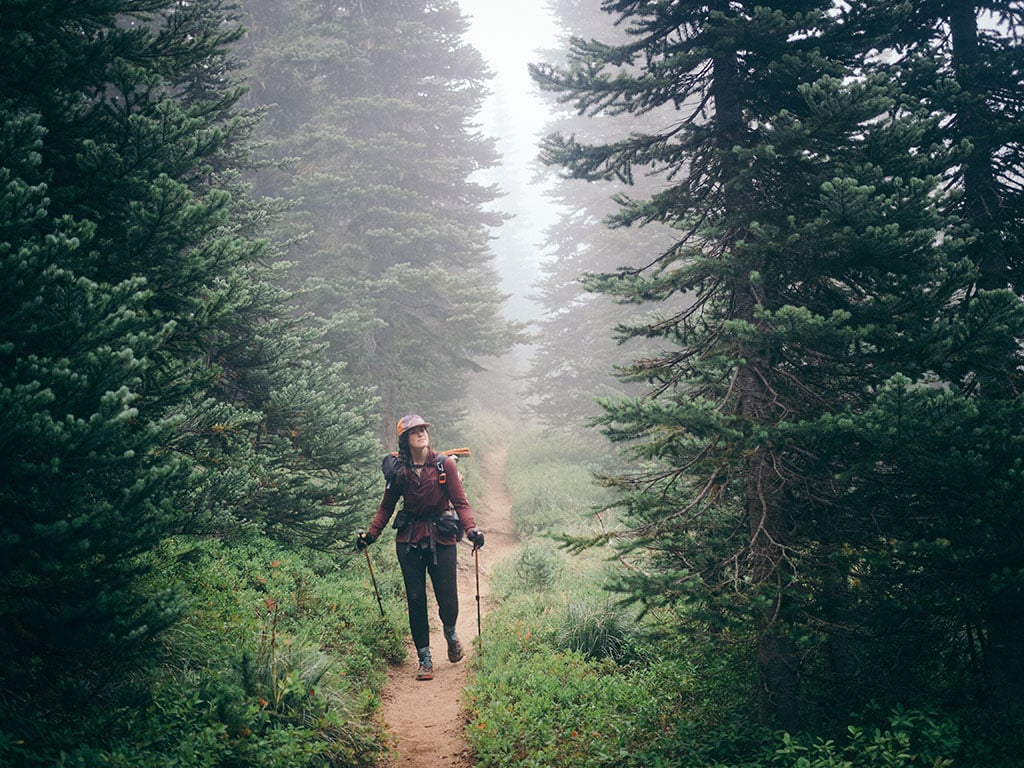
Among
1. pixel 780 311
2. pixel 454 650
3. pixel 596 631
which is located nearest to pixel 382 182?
pixel 454 650

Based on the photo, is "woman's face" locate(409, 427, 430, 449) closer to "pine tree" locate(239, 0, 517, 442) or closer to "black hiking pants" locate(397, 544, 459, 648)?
"black hiking pants" locate(397, 544, 459, 648)

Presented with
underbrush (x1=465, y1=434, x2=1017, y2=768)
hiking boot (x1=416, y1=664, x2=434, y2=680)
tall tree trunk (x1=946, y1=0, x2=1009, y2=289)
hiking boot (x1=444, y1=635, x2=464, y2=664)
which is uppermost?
tall tree trunk (x1=946, y1=0, x2=1009, y2=289)

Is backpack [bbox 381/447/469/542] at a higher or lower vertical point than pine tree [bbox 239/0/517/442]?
lower

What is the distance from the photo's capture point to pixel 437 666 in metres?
8.07

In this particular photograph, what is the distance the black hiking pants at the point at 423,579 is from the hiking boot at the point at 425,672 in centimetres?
28

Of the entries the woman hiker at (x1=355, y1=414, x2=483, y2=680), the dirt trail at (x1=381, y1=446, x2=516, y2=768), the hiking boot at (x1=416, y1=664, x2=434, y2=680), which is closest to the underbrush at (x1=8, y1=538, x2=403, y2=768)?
the dirt trail at (x1=381, y1=446, x2=516, y2=768)

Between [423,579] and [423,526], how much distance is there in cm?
76

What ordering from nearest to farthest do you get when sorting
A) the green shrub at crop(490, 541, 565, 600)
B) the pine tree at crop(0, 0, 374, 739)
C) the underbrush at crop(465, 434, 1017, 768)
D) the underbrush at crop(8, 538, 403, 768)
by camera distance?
1. the pine tree at crop(0, 0, 374, 739)
2. the underbrush at crop(8, 538, 403, 768)
3. the underbrush at crop(465, 434, 1017, 768)
4. the green shrub at crop(490, 541, 565, 600)

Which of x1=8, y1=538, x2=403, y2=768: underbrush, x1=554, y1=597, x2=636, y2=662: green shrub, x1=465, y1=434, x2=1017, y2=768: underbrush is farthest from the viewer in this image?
x1=554, y1=597, x2=636, y2=662: green shrub

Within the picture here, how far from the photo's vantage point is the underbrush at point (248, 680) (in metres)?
4.00

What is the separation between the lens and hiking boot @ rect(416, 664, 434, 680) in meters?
7.52

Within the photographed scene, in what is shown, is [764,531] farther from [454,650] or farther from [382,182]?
[382,182]

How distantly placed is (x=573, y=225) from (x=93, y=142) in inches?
1088

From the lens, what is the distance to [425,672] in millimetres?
7555
